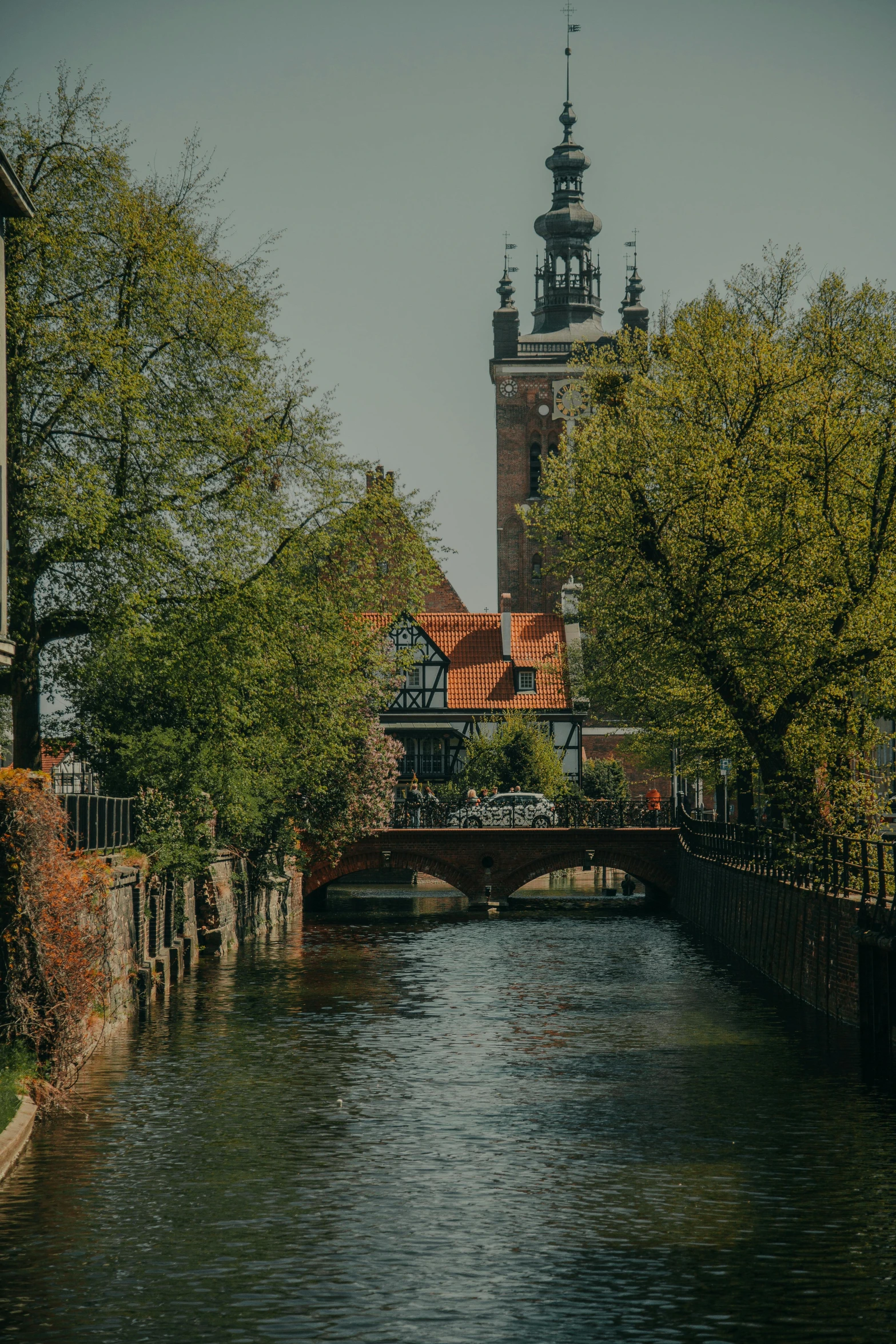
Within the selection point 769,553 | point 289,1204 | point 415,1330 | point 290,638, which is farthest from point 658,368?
point 415,1330

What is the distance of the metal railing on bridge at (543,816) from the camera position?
56.6 meters

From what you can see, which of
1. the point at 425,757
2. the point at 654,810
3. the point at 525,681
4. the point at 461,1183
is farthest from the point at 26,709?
the point at 525,681

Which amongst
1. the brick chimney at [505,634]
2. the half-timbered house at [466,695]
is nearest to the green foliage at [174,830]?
the half-timbered house at [466,695]

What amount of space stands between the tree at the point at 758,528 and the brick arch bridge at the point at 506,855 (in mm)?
15410

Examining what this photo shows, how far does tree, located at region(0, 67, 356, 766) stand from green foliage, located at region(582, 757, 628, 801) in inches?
1562

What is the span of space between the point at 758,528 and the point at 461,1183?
2186cm

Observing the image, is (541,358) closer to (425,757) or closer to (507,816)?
(425,757)

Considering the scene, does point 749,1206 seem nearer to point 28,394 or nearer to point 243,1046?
point 243,1046

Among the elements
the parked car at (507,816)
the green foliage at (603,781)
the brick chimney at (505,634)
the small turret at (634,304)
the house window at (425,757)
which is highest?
the small turret at (634,304)

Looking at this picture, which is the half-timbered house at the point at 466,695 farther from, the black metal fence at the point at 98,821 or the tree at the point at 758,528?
the black metal fence at the point at 98,821

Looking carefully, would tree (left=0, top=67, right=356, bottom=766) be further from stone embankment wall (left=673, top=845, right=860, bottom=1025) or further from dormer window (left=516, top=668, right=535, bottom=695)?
dormer window (left=516, top=668, right=535, bottom=695)

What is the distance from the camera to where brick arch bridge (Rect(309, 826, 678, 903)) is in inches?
2186

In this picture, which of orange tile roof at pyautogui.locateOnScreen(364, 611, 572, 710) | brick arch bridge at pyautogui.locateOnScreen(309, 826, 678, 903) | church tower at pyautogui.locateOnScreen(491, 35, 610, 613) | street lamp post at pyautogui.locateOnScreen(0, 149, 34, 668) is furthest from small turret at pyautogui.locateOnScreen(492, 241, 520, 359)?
street lamp post at pyautogui.locateOnScreen(0, 149, 34, 668)

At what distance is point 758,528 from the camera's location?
3638 cm
